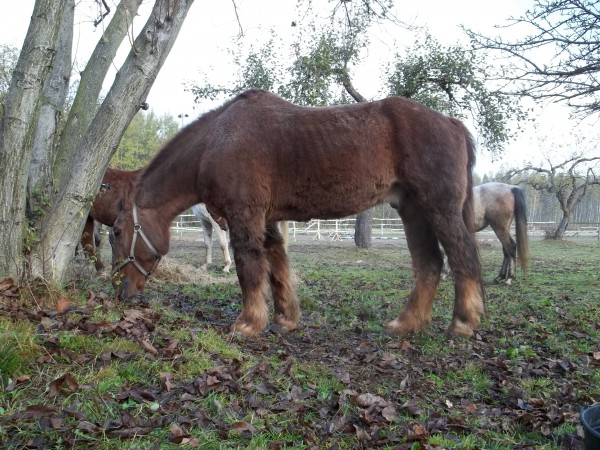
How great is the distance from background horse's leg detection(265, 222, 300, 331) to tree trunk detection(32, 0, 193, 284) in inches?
73.4

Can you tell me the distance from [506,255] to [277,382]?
28.1 ft

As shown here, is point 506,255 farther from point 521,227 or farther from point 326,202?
point 326,202

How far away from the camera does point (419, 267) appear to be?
18.5ft

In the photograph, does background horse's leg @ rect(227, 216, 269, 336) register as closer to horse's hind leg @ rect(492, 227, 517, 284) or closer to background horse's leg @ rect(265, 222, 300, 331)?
background horse's leg @ rect(265, 222, 300, 331)

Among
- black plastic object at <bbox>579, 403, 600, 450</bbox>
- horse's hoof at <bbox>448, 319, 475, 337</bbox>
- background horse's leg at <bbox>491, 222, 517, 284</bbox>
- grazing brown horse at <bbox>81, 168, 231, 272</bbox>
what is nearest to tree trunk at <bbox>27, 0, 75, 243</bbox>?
grazing brown horse at <bbox>81, 168, 231, 272</bbox>

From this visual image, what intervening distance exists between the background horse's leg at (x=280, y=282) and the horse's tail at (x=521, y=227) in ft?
A: 19.5

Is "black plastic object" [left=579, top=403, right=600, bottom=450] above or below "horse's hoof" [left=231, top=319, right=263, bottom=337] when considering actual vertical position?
above

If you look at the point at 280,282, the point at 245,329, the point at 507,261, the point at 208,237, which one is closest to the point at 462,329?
the point at 280,282

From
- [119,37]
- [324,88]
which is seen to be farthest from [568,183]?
[119,37]

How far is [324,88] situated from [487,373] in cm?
1330

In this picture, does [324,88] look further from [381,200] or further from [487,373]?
[487,373]

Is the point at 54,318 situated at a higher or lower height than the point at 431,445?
higher

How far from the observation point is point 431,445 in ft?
9.09

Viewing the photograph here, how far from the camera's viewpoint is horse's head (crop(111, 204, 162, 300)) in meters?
5.39
